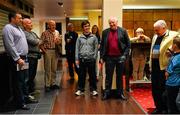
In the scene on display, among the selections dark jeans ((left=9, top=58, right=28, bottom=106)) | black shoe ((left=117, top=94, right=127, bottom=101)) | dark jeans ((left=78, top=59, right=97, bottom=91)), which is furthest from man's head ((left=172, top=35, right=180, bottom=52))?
dark jeans ((left=9, top=58, right=28, bottom=106))

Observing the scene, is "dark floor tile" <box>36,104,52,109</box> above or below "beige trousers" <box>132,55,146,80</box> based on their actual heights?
below

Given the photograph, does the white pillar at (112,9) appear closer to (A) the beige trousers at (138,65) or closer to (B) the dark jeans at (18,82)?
(A) the beige trousers at (138,65)

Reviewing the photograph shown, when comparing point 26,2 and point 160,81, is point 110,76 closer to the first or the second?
point 160,81

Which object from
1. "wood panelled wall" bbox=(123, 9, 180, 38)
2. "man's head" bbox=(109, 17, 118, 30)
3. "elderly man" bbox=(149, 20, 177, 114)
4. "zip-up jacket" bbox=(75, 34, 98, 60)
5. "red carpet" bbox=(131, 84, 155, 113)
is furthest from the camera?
"wood panelled wall" bbox=(123, 9, 180, 38)

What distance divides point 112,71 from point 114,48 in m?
0.44

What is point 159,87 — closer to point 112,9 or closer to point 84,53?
point 84,53

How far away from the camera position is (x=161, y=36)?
486 centimetres

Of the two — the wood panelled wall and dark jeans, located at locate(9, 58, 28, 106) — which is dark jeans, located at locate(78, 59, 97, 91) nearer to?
dark jeans, located at locate(9, 58, 28, 106)

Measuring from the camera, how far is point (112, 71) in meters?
5.98

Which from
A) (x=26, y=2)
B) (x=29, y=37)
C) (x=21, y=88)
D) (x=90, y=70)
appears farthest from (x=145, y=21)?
(x=21, y=88)

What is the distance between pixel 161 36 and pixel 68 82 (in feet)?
12.2

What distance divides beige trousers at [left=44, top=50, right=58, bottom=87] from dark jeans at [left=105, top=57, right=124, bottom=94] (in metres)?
1.40

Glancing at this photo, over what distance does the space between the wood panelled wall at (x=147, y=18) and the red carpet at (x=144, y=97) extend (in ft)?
17.7

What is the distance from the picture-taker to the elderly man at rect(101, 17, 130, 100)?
5855mm
